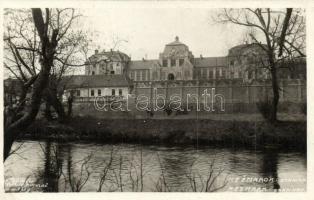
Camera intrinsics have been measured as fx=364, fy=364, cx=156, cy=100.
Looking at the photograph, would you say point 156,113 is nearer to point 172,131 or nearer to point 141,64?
point 172,131

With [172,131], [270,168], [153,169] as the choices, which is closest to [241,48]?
[270,168]

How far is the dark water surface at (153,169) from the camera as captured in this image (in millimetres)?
5074

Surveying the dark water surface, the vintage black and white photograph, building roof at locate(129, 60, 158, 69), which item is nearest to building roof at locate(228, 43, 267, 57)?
the vintage black and white photograph

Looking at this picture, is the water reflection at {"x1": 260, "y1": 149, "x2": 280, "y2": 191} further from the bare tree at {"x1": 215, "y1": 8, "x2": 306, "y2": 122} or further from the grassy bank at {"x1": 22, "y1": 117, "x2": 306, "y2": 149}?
the bare tree at {"x1": 215, "y1": 8, "x2": 306, "y2": 122}

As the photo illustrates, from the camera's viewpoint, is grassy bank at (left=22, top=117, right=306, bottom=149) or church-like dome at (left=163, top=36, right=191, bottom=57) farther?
grassy bank at (left=22, top=117, right=306, bottom=149)

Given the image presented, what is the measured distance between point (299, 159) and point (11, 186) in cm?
502

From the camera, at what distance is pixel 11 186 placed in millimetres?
4801

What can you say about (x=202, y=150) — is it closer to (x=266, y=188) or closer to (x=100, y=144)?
(x=100, y=144)

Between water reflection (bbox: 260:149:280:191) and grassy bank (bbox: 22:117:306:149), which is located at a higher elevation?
grassy bank (bbox: 22:117:306:149)

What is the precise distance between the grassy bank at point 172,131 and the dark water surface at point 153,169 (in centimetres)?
47

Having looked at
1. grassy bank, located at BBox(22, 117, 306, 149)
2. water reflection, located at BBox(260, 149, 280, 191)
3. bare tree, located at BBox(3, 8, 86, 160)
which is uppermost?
bare tree, located at BBox(3, 8, 86, 160)

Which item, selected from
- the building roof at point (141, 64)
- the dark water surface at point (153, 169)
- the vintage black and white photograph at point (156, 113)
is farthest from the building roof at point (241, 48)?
the building roof at point (141, 64)

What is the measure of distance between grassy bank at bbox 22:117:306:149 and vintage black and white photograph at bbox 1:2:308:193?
1.3 inches

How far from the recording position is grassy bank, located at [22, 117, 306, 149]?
8.78 m
